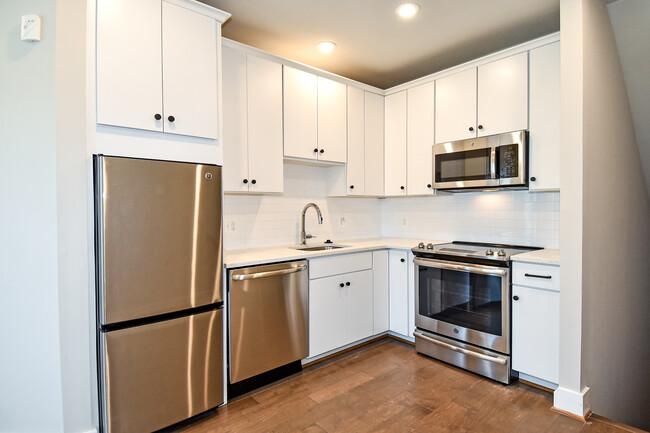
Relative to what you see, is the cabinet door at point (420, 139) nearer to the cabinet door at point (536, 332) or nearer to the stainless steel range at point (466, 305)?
the stainless steel range at point (466, 305)

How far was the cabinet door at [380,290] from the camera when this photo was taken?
10.7ft

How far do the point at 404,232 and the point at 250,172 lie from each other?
6.44ft

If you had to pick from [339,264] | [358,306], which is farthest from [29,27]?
[358,306]

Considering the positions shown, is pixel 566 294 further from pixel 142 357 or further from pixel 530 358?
pixel 142 357

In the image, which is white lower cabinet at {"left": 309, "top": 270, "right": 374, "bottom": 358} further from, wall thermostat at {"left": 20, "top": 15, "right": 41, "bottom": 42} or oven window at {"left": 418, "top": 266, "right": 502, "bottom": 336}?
wall thermostat at {"left": 20, "top": 15, "right": 41, "bottom": 42}

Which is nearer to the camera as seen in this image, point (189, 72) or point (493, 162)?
point (189, 72)

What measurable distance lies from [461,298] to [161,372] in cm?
215

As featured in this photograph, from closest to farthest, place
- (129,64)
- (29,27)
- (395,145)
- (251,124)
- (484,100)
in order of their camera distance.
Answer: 1. (29,27)
2. (129,64)
3. (251,124)
4. (484,100)
5. (395,145)

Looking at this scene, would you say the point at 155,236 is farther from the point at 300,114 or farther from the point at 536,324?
the point at 536,324

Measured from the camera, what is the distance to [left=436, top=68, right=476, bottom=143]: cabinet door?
2996 mm

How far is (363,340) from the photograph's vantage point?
3.24 metres

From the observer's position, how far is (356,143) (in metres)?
3.45

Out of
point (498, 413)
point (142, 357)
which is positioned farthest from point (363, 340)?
point (142, 357)

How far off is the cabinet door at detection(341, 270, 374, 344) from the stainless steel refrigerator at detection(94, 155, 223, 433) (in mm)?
1176
